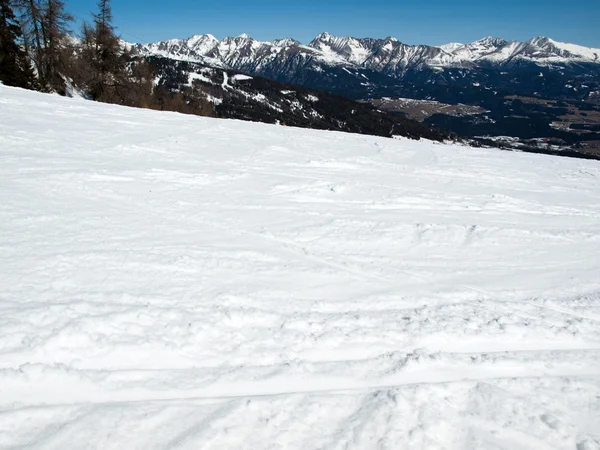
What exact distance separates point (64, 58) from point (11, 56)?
3744mm

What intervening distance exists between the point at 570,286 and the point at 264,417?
5.78 m

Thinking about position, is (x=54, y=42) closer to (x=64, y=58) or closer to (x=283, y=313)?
(x=64, y=58)

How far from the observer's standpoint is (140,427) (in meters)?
3.24

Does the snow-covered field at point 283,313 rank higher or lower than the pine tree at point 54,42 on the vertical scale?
lower

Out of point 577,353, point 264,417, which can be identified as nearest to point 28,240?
point 264,417

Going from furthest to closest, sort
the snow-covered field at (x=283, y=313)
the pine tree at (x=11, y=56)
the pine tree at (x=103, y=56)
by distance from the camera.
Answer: the pine tree at (x=103, y=56)
the pine tree at (x=11, y=56)
the snow-covered field at (x=283, y=313)

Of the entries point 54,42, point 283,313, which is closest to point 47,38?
point 54,42

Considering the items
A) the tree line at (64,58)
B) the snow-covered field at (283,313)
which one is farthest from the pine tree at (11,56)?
the snow-covered field at (283,313)

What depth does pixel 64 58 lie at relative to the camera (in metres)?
30.6

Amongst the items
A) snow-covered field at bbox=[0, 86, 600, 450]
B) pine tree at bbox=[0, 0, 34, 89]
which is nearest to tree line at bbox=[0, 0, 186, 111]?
pine tree at bbox=[0, 0, 34, 89]

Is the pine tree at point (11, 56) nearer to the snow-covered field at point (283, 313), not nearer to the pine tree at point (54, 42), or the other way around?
the pine tree at point (54, 42)

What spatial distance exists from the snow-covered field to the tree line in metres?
24.6

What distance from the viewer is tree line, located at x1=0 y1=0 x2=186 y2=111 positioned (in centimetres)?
2778

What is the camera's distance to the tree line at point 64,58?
2778 centimetres
